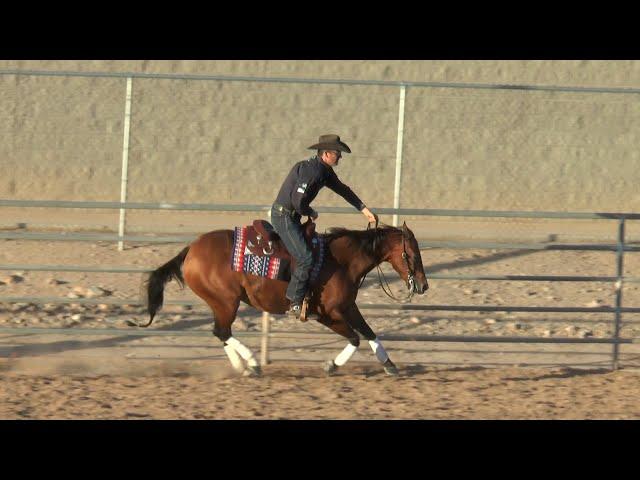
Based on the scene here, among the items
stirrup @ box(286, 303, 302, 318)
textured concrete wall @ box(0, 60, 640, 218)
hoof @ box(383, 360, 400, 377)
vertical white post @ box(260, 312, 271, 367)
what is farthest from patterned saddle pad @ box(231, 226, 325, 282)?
textured concrete wall @ box(0, 60, 640, 218)

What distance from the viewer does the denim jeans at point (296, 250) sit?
927cm

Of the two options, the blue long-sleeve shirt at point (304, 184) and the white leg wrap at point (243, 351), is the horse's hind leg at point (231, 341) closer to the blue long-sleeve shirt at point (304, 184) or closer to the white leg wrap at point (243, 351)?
the white leg wrap at point (243, 351)

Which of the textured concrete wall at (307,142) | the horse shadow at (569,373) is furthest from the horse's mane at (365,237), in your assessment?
the textured concrete wall at (307,142)

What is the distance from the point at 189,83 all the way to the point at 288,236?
22.9 ft

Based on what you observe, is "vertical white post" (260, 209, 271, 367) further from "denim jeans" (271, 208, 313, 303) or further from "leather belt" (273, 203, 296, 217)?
"leather belt" (273, 203, 296, 217)

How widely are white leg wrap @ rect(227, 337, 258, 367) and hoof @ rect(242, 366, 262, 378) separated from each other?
0.12 ft

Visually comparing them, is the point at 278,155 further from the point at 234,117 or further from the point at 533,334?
the point at 533,334

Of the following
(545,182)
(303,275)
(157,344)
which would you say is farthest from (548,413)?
(545,182)

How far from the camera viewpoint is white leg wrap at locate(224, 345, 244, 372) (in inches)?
377

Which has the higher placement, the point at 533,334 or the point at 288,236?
the point at 288,236

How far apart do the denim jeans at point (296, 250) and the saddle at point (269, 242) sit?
7 centimetres

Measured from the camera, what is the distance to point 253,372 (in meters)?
9.62

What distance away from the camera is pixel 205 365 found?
10008 mm

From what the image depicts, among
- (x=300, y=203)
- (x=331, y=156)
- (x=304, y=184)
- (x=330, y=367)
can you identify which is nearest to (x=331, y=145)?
(x=331, y=156)
